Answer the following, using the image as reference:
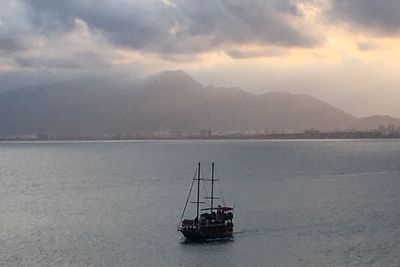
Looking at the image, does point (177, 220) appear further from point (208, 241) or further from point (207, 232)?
point (208, 241)

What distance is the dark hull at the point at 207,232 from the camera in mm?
71562

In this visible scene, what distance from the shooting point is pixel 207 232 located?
238 ft

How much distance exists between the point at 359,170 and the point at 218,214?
116470 millimetres

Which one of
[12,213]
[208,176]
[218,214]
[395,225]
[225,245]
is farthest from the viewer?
[208,176]

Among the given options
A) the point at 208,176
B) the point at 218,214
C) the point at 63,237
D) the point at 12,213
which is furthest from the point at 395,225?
the point at 208,176

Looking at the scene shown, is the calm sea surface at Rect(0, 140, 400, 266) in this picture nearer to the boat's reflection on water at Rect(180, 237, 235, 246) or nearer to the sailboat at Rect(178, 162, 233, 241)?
the boat's reflection on water at Rect(180, 237, 235, 246)

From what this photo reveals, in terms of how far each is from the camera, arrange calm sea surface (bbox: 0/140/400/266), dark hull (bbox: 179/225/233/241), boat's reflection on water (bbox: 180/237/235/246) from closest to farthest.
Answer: calm sea surface (bbox: 0/140/400/266), boat's reflection on water (bbox: 180/237/235/246), dark hull (bbox: 179/225/233/241)

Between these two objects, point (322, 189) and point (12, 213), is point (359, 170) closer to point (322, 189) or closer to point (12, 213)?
point (322, 189)

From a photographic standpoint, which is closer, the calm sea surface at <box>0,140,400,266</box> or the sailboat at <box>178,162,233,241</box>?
the calm sea surface at <box>0,140,400,266</box>

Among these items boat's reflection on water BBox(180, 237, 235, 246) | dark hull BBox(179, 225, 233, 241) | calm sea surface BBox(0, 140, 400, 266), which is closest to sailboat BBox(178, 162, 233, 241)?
dark hull BBox(179, 225, 233, 241)

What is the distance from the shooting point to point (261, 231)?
253 feet

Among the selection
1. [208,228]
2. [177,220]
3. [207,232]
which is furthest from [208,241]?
[177,220]

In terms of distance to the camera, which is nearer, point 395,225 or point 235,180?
point 395,225

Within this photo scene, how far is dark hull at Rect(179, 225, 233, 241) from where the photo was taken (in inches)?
2817
